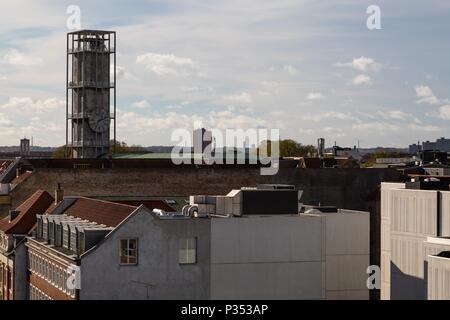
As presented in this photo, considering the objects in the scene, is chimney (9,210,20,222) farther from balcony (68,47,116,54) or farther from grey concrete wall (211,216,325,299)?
balcony (68,47,116,54)

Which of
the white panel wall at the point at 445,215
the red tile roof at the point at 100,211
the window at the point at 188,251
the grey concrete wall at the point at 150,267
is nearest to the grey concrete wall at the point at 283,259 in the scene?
the grey concrete wall at the point at 150,267

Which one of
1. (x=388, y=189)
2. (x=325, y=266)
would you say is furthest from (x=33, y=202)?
(x=388, y=189)

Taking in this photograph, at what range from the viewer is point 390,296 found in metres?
43.0

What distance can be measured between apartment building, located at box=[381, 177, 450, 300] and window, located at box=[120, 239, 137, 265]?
1209 cm

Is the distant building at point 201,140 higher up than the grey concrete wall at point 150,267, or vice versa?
the distant building at point 201,140

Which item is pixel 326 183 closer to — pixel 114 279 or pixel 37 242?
pixel 37 242

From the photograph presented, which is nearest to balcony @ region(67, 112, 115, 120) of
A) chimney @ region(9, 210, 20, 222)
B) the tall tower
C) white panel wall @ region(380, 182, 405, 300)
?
the tall tower

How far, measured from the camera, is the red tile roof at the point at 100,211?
162 ft

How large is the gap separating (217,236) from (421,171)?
143 ft

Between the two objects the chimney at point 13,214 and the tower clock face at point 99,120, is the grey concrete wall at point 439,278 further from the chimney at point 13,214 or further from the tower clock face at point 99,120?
the tower clock face at point 99,120

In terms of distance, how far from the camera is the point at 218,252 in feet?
155

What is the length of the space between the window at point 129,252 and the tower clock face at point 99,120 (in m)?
66.5

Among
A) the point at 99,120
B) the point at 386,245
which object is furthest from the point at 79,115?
the point at 386,245

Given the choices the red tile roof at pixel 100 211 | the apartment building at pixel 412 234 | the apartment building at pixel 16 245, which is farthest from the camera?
the apartment building at pixel 16 245
